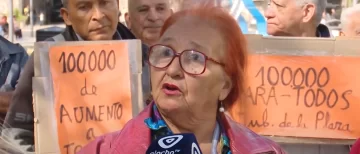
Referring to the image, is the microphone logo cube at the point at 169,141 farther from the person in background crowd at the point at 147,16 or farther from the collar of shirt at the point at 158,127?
the person in background crowd at the point at 147,16

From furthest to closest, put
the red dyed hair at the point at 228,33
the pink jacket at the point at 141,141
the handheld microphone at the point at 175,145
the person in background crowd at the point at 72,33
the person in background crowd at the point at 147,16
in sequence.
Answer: the person in background crowd at the point at 147,16 → the person in background crowd at the point at 72,33 → the red dyed hair at the point at 228,33 → the pink jacket at the point at 141,141 → the handheld microphone at the point at 175,145

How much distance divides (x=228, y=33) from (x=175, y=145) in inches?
23.9

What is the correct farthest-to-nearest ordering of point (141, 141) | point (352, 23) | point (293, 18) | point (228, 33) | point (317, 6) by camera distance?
point (352, 23) → point (317, 6) → point (293, 18) → point (228, 33) → point (141, 141)

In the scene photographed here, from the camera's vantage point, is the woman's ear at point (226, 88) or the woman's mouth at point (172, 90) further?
the woman's ear at point (226, 88)

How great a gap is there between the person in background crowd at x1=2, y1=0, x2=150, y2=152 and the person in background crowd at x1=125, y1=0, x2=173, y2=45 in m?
0.45

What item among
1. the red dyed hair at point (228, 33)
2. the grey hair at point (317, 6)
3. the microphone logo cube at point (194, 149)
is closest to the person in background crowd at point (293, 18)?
the grey hair at point (317, 6)

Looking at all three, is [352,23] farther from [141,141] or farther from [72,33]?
[141,141]

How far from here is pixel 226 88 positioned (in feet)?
7.09

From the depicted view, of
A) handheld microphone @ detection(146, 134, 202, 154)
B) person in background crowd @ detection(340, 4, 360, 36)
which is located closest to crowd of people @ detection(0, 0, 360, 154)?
handheld microphone @ detection(146, 134, 202, 154)

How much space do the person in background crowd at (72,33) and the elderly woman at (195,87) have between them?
0.72 m

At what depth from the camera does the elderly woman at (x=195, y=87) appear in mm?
1993

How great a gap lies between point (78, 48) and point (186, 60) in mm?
840

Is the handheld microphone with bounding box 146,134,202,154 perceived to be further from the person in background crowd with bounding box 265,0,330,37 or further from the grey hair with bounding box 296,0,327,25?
the grey hair with bounding box 296,0,327,25

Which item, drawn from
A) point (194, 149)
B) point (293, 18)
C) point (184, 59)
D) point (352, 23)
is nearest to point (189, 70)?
point (184, 59)
